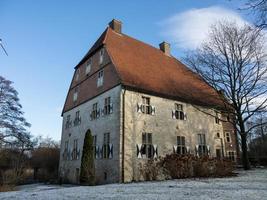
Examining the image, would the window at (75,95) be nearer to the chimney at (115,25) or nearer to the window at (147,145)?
the chimney at (115,25)

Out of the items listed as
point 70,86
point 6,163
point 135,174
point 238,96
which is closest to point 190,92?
point 238,96

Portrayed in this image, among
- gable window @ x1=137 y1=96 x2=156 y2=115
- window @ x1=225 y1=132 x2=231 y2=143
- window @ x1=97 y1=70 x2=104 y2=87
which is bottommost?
window @ x1=225 y1=132 x2=231 y2=143

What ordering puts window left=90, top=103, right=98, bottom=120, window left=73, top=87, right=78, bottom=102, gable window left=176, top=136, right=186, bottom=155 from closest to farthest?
gable window left=176, top=136, right=186, bottom=155
window left=90, top=103, right=98, bottom=120
window left=73, top=87, right=78, bottom=102

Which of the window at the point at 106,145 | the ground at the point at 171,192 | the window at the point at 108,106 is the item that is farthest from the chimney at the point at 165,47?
the ground at the point at 171,192

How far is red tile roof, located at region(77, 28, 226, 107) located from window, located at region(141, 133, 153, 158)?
3.61 m

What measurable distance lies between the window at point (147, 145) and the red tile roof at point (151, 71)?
361 cm

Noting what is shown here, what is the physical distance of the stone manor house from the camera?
65.4 feet

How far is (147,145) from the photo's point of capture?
67.7 feet

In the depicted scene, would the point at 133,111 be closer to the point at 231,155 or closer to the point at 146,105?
the point at 146,105

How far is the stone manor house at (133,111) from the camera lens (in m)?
19.9

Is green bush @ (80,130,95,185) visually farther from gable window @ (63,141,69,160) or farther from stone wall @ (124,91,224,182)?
gable window @ (63,141,69,160)

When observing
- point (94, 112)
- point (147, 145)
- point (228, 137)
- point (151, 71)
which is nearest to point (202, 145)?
point (228, 137)

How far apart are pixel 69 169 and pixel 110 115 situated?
8.93 meters

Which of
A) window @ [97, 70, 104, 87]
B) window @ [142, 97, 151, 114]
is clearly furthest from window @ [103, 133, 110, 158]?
window @ [97, 70, 104, 87]
